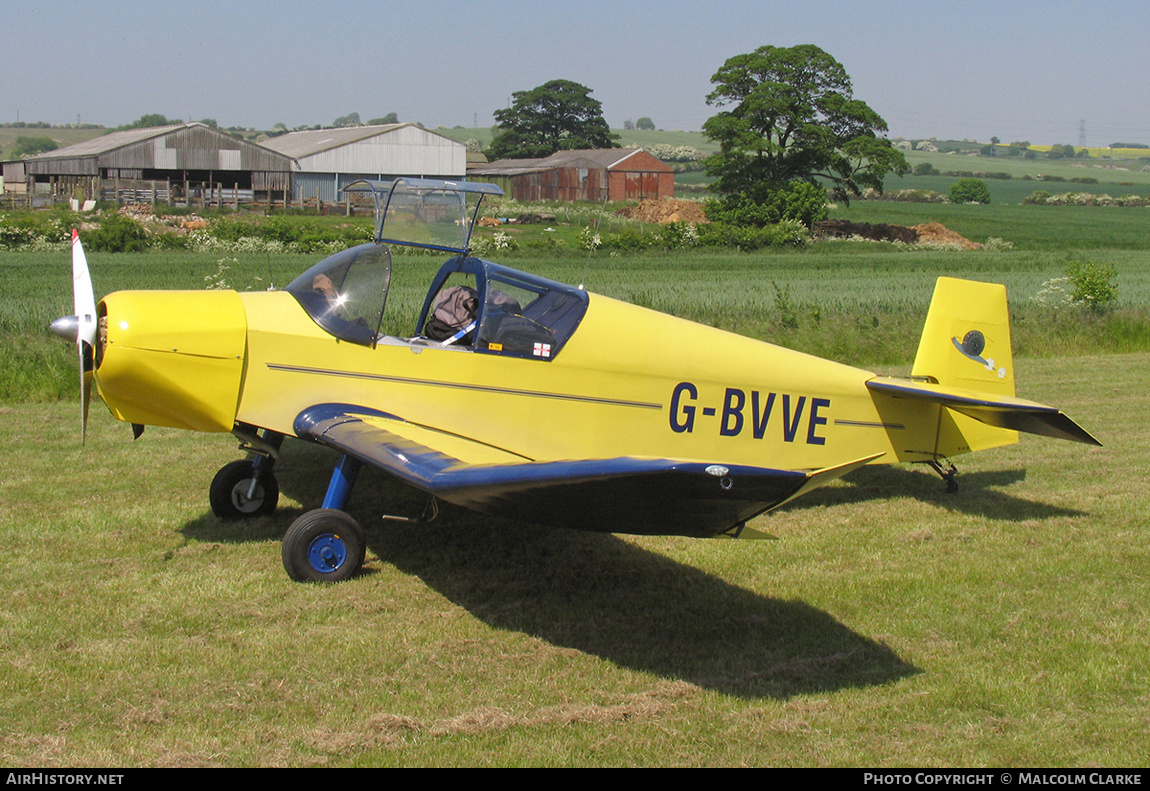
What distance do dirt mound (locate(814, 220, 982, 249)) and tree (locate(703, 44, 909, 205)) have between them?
67.6 inches

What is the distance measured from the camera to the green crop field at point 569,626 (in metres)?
4.14

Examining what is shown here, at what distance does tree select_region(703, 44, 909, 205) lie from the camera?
46.5 metres

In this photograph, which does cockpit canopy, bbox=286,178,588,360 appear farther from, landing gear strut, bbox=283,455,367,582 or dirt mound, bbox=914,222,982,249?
dirt mound, bbox=914,222,982,249

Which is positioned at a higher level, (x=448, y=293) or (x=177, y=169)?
(x=177, y=169)

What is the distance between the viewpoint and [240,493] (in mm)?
7055

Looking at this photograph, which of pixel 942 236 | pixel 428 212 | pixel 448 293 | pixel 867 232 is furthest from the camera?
pixel 867 232

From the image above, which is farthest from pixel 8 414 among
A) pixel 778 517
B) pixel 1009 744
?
pixel 1009 744

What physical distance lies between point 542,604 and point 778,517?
2.68 metres

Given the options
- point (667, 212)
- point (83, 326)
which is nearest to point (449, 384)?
point (83, 326)

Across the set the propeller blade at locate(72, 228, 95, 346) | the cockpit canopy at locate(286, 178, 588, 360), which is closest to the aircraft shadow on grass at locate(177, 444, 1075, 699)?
the cockpit canopy at locate(286, 178, 588, 360)

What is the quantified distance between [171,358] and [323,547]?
1.46 metres

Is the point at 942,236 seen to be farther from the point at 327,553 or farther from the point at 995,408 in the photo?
the point at 327,553

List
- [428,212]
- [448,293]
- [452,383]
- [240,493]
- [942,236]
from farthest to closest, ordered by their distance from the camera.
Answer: [942,236], [240,493], [428,212], [448,293], [452,383]

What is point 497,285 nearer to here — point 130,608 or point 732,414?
point 732,414
